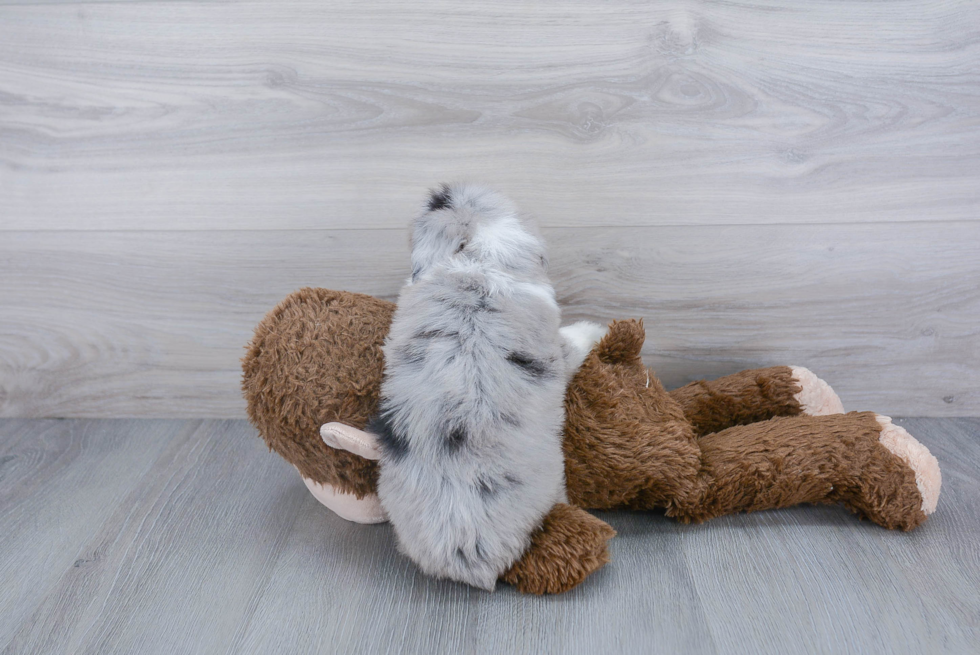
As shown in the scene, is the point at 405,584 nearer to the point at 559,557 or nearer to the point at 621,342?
the point at 559,557

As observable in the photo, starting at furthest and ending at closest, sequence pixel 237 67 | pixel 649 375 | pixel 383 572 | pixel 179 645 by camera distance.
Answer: pixel 237 67, pixel 649 375, pixel 383 572, pixel 179 645

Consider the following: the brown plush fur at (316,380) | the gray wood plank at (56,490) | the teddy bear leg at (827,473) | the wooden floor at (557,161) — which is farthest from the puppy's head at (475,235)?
the gray wood plank at (56,490)

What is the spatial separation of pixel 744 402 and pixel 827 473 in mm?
188

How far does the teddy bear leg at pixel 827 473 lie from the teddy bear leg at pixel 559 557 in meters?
0.16

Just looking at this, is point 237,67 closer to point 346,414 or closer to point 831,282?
point 346,414

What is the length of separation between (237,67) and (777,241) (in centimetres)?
92

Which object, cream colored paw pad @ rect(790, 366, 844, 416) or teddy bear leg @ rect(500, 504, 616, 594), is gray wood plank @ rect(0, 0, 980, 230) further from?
teddy bear leg @ rect(500, 504, 616, 594)

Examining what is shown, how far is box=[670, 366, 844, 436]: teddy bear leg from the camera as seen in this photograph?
1076mm

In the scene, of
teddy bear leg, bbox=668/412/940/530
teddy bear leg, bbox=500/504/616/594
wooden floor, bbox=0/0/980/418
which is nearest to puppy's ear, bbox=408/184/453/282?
wooden floor, bbox=0/0/980/418

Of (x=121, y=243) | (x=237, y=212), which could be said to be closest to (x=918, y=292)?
(x=237, y=212)

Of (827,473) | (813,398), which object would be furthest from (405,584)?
(813,398)

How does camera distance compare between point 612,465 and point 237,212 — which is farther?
point 237,212

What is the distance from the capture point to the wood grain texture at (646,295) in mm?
1134

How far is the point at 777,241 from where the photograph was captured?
1.13 metres
